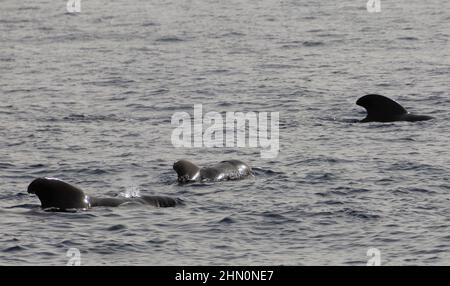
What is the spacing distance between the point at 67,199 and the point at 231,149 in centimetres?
797

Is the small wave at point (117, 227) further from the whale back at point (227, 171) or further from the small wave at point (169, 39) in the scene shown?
the small wave at point (169, 39)

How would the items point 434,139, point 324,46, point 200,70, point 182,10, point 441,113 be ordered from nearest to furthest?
point 434,139 < point 441,113 < point 200,70 < point 324,46 < point 182,10

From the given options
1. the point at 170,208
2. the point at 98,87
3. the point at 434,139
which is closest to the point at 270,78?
the point at 98,87

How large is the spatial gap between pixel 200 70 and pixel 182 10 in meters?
20.1

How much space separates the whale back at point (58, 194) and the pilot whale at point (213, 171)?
122 inches

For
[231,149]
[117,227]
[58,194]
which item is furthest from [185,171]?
[231,149]

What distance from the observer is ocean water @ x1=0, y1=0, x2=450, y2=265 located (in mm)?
21984

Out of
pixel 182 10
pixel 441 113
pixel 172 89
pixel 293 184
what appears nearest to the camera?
pixel 293 184

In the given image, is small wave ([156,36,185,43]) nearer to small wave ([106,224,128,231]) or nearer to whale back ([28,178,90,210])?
whale back ([28,178,90,210])

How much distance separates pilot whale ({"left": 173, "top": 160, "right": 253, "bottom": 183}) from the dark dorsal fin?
7411mm

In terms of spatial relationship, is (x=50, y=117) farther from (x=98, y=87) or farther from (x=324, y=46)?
(x=324, y=46)

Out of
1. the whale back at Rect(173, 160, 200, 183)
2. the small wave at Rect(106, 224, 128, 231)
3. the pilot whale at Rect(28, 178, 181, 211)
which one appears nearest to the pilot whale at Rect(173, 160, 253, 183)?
the whale back at Rect(173, 160, 200, 183)

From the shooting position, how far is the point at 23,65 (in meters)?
47.4

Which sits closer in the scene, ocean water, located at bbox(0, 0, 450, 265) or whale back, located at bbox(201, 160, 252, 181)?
ocean water, located at bbox(0, 0, 450, 265)
